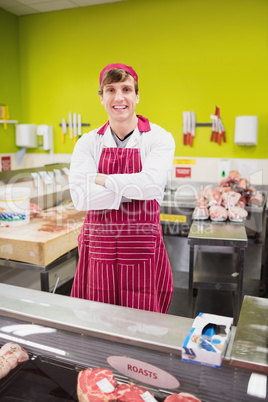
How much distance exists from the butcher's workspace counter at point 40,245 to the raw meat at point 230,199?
133cm

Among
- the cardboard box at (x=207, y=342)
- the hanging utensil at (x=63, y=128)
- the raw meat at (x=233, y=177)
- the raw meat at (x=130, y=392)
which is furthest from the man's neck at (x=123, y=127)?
the hanging utensil at (x=63, y=128)

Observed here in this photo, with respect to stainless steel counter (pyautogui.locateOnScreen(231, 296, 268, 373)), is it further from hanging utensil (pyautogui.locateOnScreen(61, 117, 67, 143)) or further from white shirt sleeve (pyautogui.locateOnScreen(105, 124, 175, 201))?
hanging utensil (pyautogui.locateOnScreen(61, 117, 67, 143))

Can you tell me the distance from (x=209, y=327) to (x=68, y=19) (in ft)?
14.8

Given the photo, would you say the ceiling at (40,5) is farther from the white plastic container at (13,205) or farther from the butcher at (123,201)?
the butcher at (123,201)

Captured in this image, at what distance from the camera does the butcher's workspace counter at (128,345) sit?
855mm

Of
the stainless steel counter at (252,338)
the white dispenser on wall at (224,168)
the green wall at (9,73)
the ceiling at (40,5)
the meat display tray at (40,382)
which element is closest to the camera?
the stainless steel counter at (252,338)

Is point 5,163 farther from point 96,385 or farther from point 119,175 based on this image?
point 96,385

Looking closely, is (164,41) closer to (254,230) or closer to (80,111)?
(80,111)

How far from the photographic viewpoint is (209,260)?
3.49 m

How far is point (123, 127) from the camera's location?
4.99 feet

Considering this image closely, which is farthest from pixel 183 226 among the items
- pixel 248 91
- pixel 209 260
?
pixel 248 91

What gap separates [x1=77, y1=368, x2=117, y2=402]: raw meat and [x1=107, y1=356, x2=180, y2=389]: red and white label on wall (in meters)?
0.04

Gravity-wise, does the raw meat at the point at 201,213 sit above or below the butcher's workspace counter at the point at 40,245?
above

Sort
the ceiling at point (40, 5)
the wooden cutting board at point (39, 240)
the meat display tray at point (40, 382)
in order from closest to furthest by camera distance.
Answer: the meat display tray at point (40, 382) < the wooden cutting board at point (39, 240) < the ceiling at point (40, 5)
